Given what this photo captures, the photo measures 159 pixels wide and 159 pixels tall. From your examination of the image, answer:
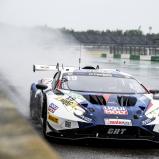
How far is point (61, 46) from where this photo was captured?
98.2 feet

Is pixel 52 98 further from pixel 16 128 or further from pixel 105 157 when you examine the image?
pixel 16 128

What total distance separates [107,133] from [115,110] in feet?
1.49

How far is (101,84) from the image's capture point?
922 cm

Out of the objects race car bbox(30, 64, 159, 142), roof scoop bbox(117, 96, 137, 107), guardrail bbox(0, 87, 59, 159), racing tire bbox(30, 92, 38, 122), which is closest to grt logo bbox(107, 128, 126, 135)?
race car bbox(30, 64, 159, 142)

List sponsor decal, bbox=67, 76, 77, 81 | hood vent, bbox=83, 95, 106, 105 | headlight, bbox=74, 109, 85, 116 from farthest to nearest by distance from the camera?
sponsor decal, bbox=67, 76, 77, 81 → hood vent, bbox=83, 95, 106, 105 → headlight, bbox=74, 109, 85, 116

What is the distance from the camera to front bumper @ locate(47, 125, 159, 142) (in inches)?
306

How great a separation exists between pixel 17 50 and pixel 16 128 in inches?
1078

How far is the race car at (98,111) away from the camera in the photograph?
7.81m

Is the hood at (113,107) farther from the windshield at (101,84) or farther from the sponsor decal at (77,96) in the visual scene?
the windshield at (101,84)

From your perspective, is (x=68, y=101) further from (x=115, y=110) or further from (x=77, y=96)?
(x=115, y=110)

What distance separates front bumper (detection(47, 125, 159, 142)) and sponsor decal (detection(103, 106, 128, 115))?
28 cm

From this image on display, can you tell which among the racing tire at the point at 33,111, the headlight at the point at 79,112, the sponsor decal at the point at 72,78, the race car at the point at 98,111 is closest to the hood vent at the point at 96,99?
the race car at the point at 98,111

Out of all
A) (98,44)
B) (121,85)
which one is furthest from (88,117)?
(98,44)

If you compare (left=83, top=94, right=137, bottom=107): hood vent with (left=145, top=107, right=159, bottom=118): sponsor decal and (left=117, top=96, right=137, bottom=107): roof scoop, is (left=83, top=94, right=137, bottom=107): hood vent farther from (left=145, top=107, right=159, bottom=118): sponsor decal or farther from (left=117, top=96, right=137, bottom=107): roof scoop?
(left=145, top=107, right=159, bottom=118): sponsor decal
